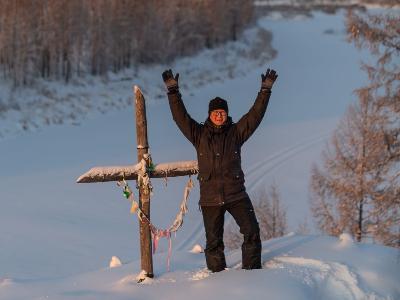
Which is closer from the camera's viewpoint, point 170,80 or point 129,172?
point 170,80

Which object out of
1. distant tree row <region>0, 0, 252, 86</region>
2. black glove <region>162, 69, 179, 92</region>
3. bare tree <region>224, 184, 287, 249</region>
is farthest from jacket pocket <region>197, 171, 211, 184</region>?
distant tree row <region>0, 0, 252, 86</region>

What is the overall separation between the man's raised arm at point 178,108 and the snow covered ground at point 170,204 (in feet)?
4.97

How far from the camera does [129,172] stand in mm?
6016

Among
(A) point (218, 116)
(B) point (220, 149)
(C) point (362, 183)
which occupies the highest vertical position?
(A) point (218, 116)

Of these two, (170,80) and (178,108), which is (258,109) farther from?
(170,80)

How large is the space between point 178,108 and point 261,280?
6.37 feet

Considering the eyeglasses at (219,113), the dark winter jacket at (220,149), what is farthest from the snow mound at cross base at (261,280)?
the eyeglasses at (219,113)

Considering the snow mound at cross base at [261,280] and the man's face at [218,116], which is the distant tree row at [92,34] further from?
the man's face at [218,116]

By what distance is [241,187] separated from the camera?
5973 millimetres

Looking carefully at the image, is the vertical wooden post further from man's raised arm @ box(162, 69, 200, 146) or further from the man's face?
the man's face

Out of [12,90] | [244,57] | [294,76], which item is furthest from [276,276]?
[244,57]

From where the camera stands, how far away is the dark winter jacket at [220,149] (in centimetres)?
588

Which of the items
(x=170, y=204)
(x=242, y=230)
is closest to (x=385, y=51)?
(x=242, y=230)

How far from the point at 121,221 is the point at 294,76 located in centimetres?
2930
